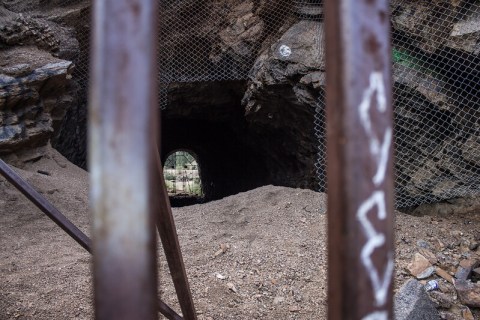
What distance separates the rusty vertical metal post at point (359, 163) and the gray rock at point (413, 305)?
246 cm

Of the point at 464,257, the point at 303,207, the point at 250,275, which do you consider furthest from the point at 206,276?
the point at 464,257

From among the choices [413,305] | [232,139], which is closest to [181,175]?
[232,139]

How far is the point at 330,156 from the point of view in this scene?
0.69 m

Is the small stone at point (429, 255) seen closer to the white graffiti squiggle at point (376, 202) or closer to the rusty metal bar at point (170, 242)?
the rusty metal bar at point (170, 242)

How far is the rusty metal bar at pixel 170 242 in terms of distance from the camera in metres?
1.76

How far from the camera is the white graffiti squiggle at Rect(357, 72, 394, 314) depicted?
2.20 ft

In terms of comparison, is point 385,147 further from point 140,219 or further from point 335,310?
point 140,219

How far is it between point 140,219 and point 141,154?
0.09 metres

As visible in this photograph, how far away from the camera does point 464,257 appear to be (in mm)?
3891

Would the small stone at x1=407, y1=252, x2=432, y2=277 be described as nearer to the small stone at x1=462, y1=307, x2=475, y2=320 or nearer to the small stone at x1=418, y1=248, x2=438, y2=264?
the small stone at x1=418, y1=248, x2=438, y2=264

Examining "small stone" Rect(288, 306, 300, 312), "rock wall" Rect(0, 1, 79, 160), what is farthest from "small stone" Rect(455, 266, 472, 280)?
"rock wall" Rect(0, 1, 79, 160)

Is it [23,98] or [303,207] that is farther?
[23,98]

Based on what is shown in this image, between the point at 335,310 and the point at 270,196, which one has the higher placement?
the point at 335,310

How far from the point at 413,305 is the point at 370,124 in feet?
→ 8.58
